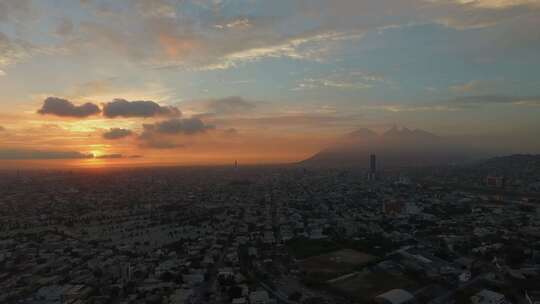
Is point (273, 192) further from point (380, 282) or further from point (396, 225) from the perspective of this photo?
point (380, 282)

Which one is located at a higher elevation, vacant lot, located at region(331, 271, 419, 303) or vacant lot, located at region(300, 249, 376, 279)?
vacant lot, located at region(300, 249, 376, 279)

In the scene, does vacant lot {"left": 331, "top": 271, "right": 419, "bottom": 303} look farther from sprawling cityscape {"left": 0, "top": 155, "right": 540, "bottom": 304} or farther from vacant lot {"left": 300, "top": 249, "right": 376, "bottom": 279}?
vacant lot {"left": 300, "top": 249, "right": 376, "bottom": 279}

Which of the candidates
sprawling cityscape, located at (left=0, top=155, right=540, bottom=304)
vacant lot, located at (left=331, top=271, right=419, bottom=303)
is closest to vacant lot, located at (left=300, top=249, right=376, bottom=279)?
sprawling cityscape, located at (left=0, top=155, right=540, bottom=304)

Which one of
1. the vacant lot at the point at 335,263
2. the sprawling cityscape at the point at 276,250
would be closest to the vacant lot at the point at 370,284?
the sprawling cityscape at the point at 276,250

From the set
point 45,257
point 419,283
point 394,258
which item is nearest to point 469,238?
point 394,258

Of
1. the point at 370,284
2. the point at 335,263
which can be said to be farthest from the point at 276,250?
the point at 370,284

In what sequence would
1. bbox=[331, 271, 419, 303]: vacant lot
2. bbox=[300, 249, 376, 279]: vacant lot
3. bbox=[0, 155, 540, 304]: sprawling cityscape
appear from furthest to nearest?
bbox=[300, 249, 376, 279]: vacant lot < bbox=[0, 155, 540, 304]: sprawling cityscape < bbox=[331, 271, 419, 303]: vacant lot

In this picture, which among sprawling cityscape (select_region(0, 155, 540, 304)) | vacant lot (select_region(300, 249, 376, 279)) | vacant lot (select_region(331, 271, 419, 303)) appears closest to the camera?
vacant lot (select_region(331, 271, 419, 303))

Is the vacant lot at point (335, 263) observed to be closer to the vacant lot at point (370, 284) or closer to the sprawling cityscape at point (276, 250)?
the sprawling cityscape at point (276, 250)
